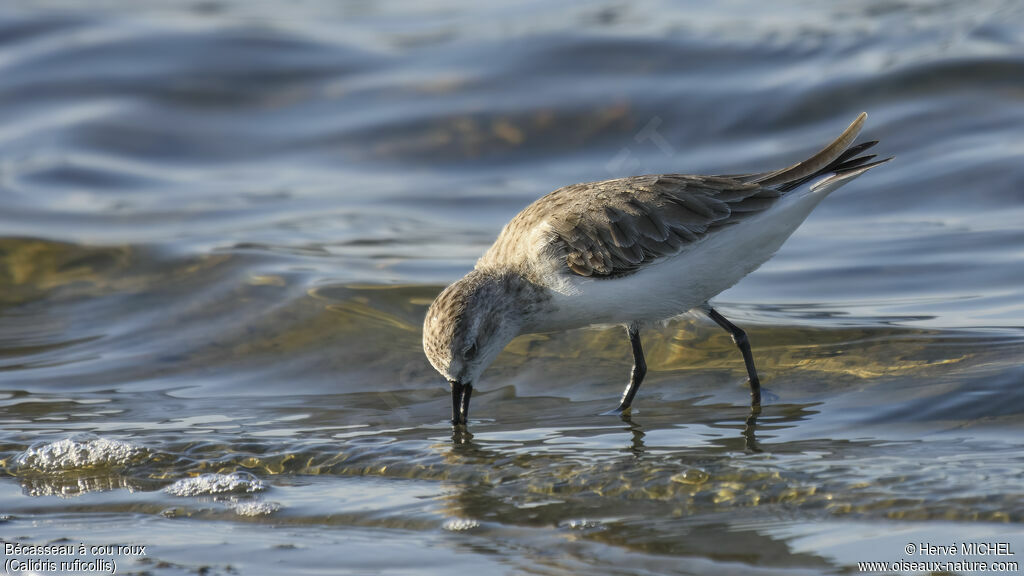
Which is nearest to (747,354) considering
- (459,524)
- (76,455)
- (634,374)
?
(634,374)

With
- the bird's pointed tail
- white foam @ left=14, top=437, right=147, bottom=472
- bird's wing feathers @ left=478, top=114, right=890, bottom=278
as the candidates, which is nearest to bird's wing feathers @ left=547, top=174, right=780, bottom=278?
bird's wing feathers @ left=478, top=114, right=890, bottom=278

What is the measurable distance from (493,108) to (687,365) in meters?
7.65

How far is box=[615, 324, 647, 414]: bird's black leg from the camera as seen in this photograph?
7199 mm

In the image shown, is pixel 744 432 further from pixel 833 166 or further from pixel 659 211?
Result: pixel 833 166

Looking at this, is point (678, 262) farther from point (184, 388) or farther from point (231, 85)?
point (231, 85)

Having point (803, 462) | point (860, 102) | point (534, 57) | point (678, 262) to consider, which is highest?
point (534, 57)

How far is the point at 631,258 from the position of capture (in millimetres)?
6984

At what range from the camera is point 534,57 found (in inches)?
643

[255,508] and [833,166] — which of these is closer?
[255,508]

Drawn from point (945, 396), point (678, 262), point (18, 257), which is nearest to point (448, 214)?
point (18, 257)

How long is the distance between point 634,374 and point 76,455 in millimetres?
3183

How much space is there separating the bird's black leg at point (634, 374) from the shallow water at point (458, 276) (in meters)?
0.23

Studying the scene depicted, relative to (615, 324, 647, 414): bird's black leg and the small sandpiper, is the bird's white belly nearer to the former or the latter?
the small sandpiper

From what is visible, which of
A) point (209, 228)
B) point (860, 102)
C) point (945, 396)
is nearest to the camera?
point (945, 396)
